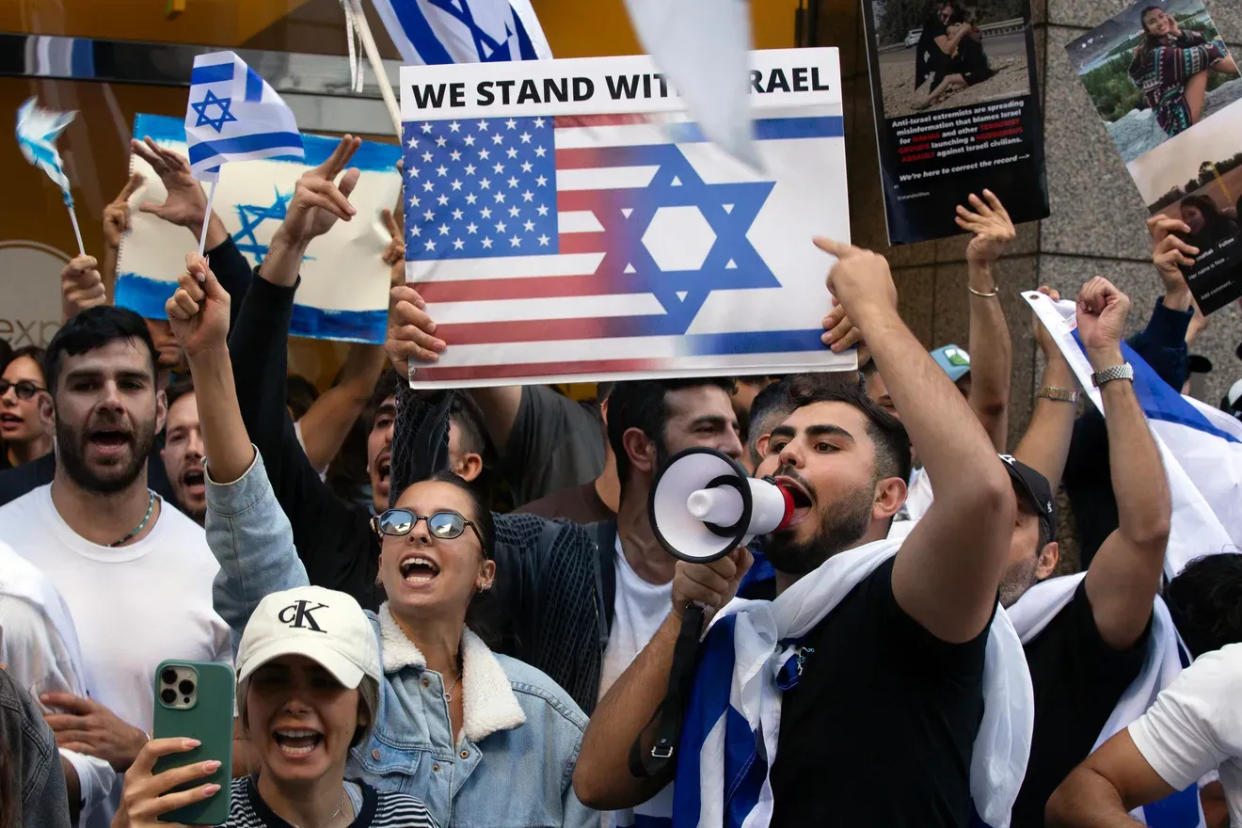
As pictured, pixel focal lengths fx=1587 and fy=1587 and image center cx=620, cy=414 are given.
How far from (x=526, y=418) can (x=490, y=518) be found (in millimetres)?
1463

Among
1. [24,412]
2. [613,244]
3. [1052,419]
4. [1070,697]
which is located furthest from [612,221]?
[24,412]

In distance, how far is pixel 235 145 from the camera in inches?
181

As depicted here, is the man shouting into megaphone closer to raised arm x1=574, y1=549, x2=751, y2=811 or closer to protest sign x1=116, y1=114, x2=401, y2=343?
raised arm x1=574, y1=549, x2=751, y2=811

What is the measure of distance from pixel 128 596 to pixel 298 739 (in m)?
1.11

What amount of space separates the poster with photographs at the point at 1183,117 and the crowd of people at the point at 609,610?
10 cm

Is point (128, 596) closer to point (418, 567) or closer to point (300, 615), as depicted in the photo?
point (418, 567)

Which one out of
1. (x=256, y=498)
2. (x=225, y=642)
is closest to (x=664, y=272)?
(x=256, y=498)

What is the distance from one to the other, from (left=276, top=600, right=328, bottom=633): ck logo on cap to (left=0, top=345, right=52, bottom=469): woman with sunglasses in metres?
3.00

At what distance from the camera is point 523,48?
429 cm

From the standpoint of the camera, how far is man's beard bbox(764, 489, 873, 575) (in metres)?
3.09

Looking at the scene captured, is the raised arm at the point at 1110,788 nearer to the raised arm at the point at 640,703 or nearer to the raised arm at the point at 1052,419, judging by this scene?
the raised arm at the point at 640,703

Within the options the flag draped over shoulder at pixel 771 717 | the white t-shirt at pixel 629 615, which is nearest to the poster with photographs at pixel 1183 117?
the white t-shirt at pixel 629 615

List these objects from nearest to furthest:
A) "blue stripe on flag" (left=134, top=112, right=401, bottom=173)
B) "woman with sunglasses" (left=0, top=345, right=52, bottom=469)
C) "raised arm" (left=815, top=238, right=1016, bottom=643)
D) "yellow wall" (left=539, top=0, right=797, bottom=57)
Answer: "raised arm" (left=815, top=238, right=1016, bottom=643)
"blue stripe on flag" (left=134, top=112, right=401, bottom=173)
"woman with sunglasses" (left=0, top=345, right=52, bottom=469)
"yellow wall" (left=539, top=0, right=797, bottom=57)

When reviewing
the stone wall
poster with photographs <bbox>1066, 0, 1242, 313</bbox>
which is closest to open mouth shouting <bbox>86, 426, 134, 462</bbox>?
poster with photographs <bbox>1066, 0, 1242, 313</bbox>
